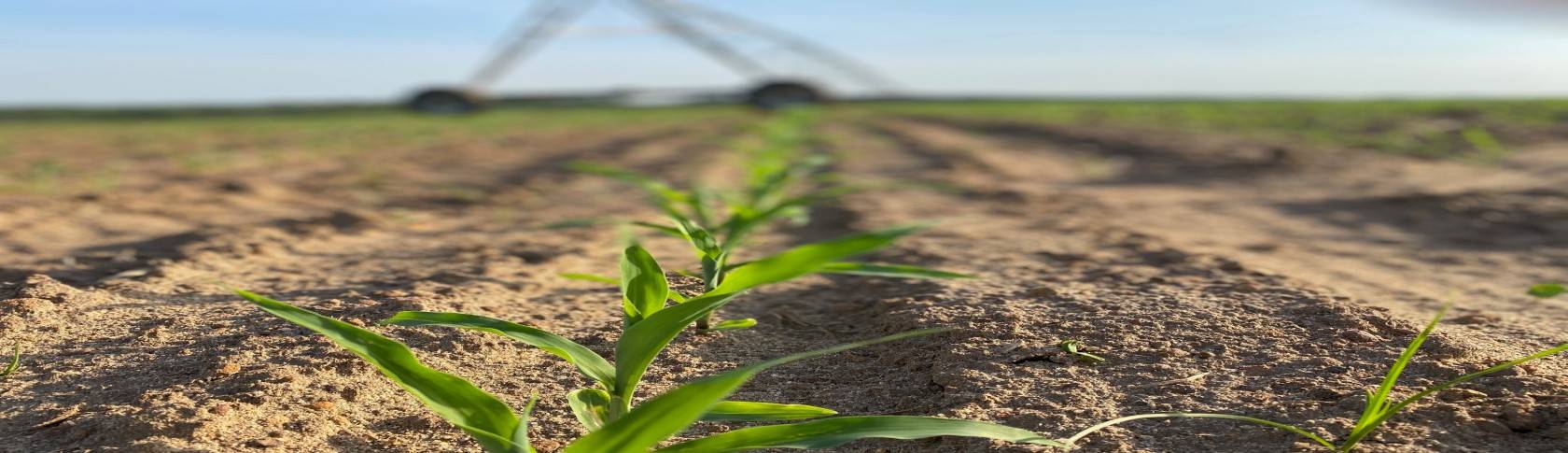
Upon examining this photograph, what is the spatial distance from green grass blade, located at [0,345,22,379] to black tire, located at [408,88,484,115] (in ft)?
67.6

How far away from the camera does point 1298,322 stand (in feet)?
5.37

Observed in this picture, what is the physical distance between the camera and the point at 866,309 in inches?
75.2

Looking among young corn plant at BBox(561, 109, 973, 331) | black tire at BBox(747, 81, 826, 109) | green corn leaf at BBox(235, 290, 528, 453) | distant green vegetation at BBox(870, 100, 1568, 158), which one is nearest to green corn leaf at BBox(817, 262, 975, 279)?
young corn plant at BBox(561, 109, 973, 331)

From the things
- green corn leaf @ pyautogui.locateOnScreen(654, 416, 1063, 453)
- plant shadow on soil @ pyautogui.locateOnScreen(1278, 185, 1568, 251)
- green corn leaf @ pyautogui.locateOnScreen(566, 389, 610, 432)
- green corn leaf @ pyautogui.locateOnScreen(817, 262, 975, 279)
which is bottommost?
plant shadow on soil @ pyautogui.locateOnScreen(1278, 185, 1568, 251)

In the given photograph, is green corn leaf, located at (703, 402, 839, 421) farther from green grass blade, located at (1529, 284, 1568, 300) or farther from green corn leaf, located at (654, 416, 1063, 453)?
green grass blade, located at (1529, 284, 1568, 300)

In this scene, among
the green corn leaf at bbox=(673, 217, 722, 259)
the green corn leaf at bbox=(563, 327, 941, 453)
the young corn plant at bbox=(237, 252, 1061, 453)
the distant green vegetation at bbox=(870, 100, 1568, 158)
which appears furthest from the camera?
the distant green vegetation at bbox=(870, 100, 1568, 158)

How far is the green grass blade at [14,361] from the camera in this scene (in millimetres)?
1411

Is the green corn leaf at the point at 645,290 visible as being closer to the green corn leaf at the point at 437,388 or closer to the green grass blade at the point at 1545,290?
the green corn leaf at the point at 437,388

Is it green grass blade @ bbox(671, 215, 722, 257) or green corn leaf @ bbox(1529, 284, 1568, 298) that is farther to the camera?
green corn leaf @ bbox(1529, 284, 1568, 298)

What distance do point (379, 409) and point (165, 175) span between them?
4.64 meters

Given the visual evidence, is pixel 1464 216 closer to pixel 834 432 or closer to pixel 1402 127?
pixel 834 432

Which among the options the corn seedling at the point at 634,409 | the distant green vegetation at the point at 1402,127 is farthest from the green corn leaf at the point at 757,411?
the distant green vegetation at the point at 1402,127

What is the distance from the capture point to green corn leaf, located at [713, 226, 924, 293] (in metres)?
0.91

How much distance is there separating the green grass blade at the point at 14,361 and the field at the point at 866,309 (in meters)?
0.02
